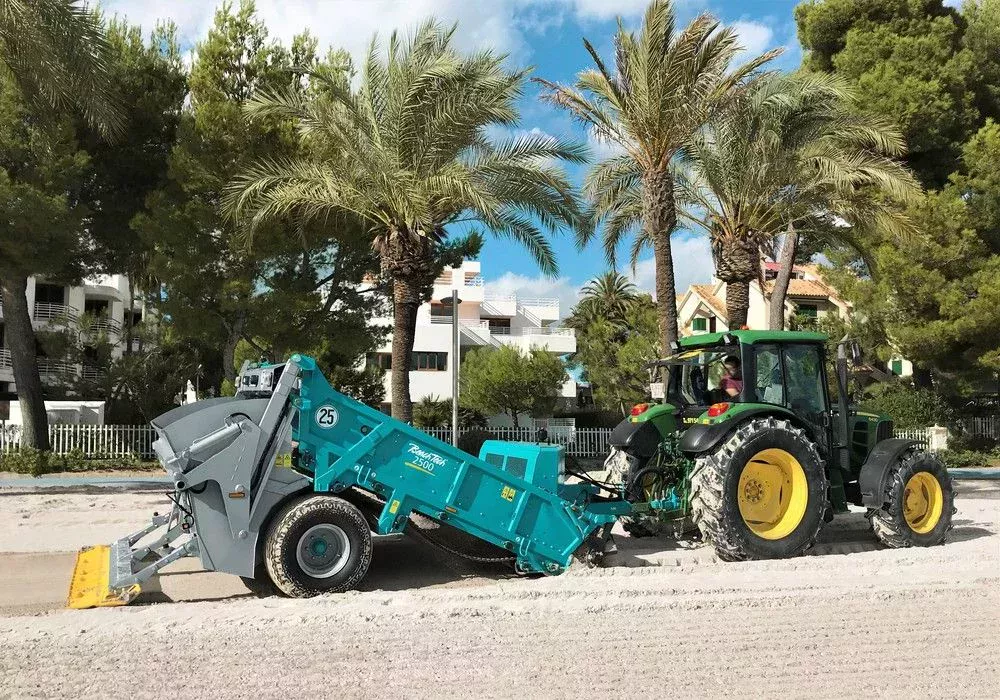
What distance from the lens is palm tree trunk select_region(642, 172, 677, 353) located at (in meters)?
16.1

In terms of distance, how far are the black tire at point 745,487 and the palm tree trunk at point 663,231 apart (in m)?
7.43

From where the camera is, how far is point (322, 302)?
23.2 m

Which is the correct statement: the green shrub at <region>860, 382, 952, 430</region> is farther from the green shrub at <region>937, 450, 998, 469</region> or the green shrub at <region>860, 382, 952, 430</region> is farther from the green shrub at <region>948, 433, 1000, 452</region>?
the green shrub at <region>937, 450, 998, 469</region>

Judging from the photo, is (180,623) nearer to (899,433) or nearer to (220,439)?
(220,439)

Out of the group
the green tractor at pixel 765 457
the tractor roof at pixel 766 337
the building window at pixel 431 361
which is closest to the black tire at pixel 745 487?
the green tractor at pixel 765 457

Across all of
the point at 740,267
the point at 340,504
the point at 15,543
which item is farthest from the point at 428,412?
the point at 340,504

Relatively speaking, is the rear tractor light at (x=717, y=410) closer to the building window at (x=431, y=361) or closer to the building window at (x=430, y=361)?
the building window at (x=430, y=361)

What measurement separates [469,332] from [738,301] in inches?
1038

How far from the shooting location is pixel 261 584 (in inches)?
291

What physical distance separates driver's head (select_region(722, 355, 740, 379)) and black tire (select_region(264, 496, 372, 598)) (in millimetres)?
4248

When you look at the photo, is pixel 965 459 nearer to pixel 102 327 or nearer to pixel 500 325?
pixel 500 325

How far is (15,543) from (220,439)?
17.2 ft

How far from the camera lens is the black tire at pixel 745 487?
8.06 metres

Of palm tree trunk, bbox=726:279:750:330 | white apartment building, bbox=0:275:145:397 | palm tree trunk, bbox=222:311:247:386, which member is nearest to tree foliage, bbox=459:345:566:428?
white apartment building, bbox=0:275:145:397
